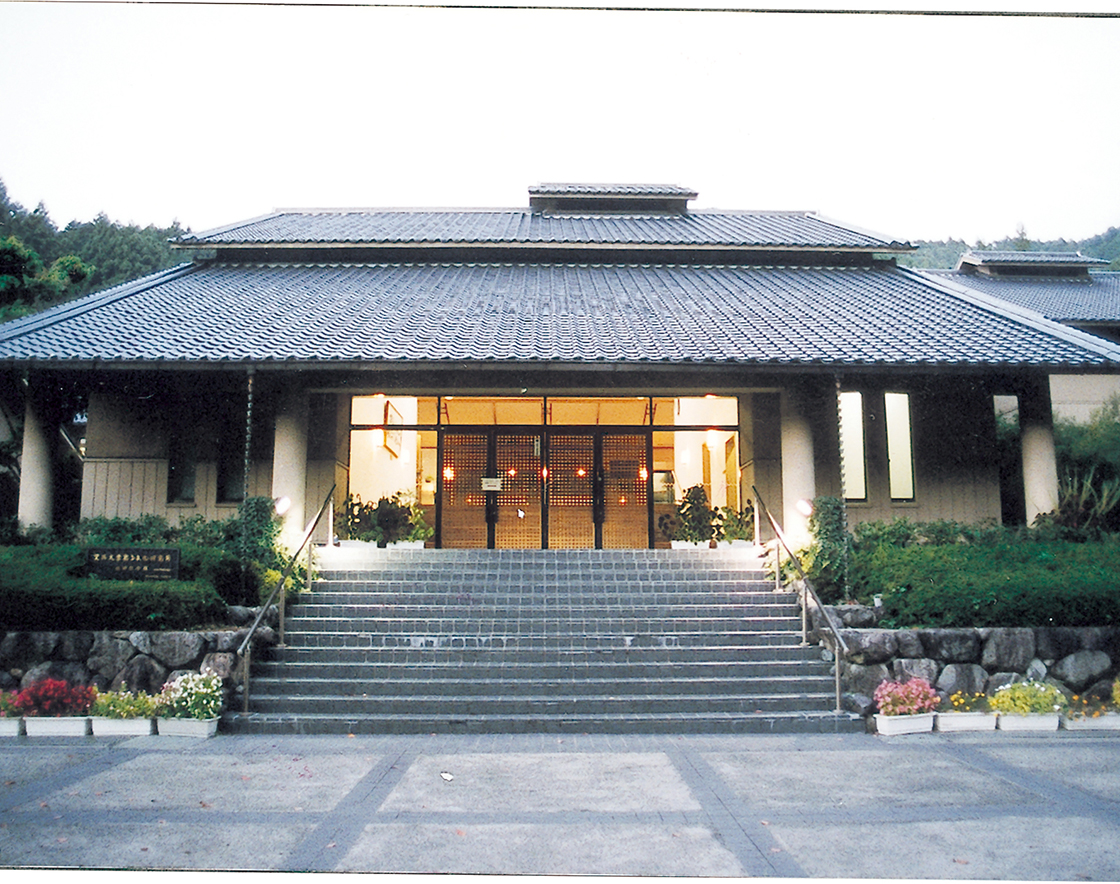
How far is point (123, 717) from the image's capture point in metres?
7.65

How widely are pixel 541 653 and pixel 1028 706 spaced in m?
4.96

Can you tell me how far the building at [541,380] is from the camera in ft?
35.7

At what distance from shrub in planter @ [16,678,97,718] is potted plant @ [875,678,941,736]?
7.70m

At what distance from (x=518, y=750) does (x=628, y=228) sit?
1319 cm

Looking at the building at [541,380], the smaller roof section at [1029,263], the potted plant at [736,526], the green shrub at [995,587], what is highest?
the smaller roof section at [1029,263]

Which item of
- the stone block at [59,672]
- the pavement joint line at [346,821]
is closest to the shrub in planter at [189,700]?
the stone block at [59,672]

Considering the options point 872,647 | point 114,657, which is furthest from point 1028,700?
point 114,657

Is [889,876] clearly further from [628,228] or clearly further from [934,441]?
[628,228]

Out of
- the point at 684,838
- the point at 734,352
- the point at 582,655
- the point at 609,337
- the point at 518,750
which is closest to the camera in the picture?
the point at 684,838

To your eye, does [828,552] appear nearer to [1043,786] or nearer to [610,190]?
[1043,786]

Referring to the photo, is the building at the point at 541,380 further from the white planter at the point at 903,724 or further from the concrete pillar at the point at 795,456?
the white planter at the point at 903,724

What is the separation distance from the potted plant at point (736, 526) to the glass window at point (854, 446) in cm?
158

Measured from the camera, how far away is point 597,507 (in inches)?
554

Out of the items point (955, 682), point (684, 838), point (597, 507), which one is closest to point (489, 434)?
point (597, 507)
